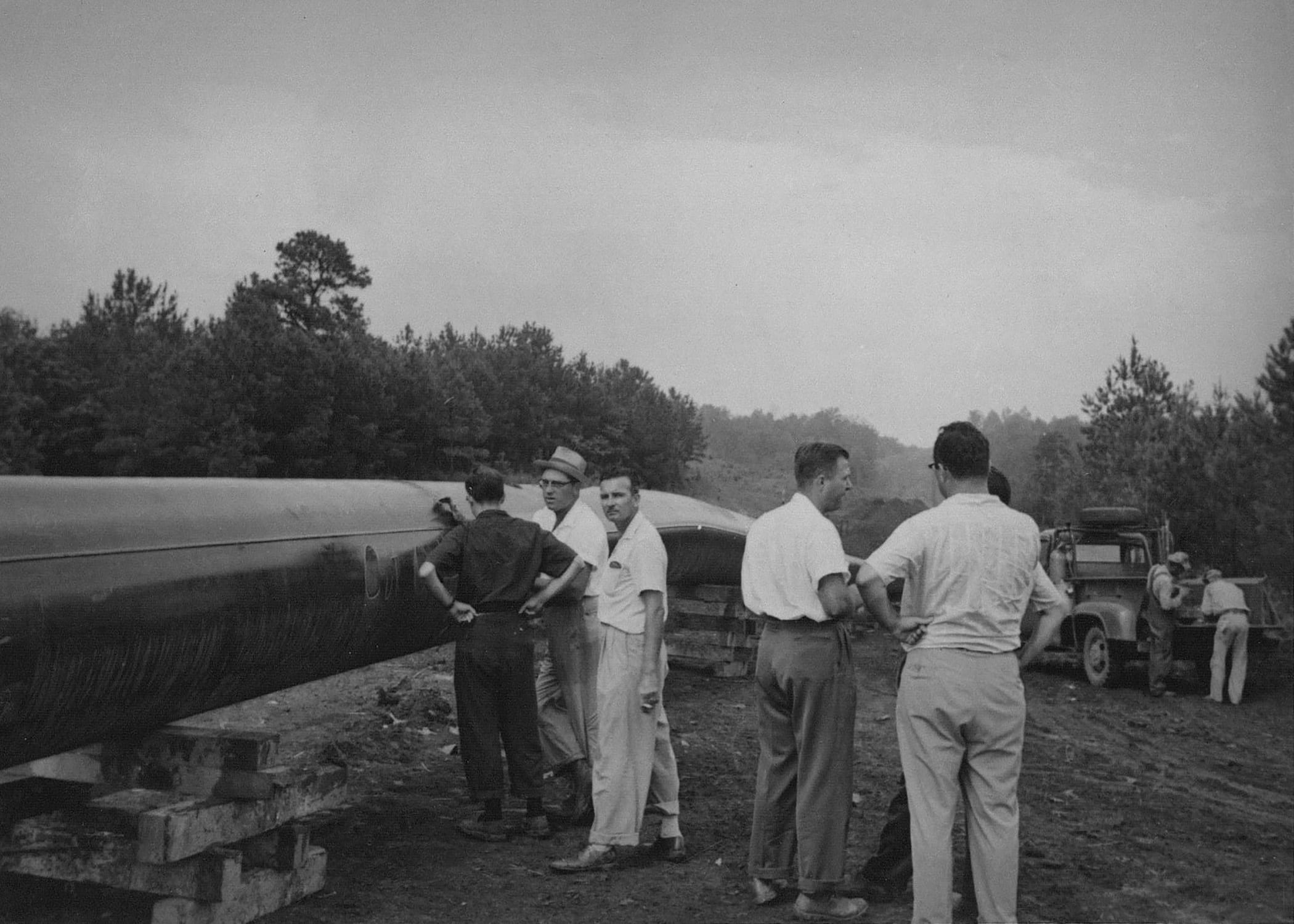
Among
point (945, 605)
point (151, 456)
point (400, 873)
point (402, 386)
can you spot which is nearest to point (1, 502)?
point (400, 873)

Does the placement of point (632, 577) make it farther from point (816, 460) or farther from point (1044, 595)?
point (1044, 595)

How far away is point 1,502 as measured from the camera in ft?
12.5

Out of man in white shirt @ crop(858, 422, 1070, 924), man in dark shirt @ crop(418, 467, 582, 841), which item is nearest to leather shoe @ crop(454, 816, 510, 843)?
man in dark shirt @ crop(418, 467, 582, 841)

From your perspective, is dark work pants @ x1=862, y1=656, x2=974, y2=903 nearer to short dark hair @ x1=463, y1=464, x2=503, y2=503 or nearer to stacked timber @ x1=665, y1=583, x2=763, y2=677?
short dark hair @ x1=463, y1=464, x2=503, y2=503

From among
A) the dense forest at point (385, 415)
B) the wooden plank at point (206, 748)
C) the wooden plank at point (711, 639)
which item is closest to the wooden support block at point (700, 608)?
the wooden plank at point (711, 639)

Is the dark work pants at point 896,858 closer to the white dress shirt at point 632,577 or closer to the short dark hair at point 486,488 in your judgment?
the white dress shirt at point 632,577

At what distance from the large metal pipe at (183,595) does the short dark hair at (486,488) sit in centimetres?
46

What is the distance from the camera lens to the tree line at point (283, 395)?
31.7 m

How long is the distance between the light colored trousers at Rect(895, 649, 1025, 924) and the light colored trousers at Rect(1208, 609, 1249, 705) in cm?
920

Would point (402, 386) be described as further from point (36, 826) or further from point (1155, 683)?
point (36, 826)

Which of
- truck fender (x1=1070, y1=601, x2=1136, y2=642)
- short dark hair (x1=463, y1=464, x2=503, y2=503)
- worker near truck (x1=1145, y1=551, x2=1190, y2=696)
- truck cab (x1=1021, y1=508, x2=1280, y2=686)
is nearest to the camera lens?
short dark hair (x1=463, y1=464, x2=503, y2=503)

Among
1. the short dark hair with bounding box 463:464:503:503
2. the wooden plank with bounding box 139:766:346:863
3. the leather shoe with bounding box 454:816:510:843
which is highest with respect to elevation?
the short dark hair with bounding box 463:464:503:503

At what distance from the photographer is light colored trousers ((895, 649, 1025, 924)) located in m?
3.83

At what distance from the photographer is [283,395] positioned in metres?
32.2
